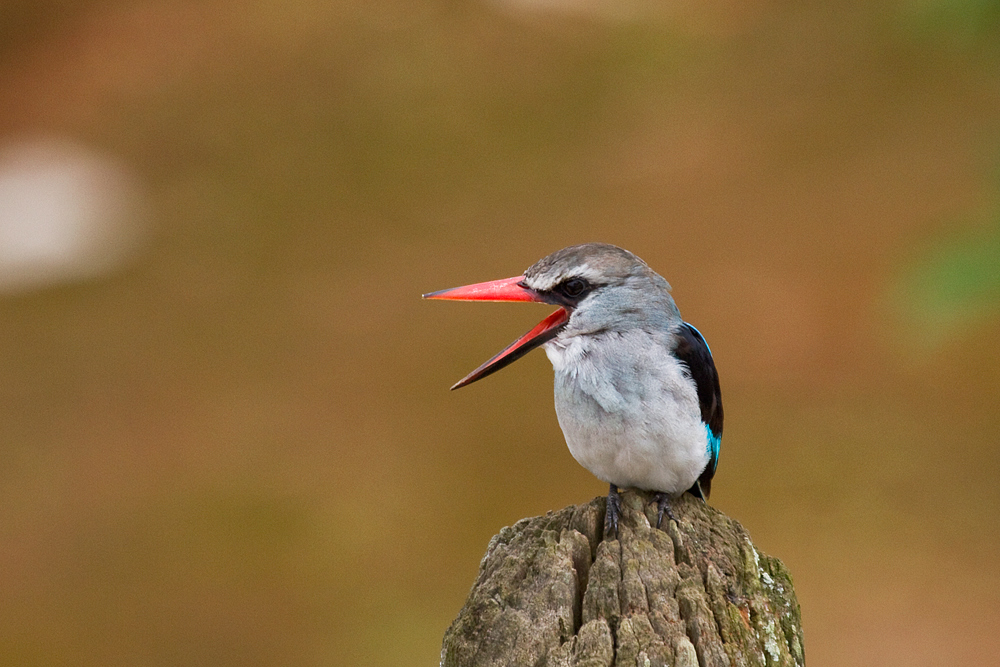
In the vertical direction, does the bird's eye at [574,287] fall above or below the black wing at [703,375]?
above

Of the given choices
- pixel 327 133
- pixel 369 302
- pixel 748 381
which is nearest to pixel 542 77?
pixel 327 133

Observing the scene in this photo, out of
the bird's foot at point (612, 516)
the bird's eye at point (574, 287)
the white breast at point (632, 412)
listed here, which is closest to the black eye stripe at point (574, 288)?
the bird's eye at point (574, 287)

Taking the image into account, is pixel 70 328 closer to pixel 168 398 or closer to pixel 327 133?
pixel 168 398

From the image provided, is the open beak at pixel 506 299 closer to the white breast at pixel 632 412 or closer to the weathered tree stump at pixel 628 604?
the white breast at pixel 632 412

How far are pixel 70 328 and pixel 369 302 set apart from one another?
3.22 meters

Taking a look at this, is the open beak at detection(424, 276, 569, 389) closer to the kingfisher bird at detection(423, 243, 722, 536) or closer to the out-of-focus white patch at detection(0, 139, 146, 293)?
the kingfisher bird at detection(423, 243, 722, 536)

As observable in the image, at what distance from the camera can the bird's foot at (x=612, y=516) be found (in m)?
2.94

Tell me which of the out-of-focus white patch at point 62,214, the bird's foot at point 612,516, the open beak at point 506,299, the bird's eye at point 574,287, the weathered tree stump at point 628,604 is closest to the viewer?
the weathered tree stump at point 628,604

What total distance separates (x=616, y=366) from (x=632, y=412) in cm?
18

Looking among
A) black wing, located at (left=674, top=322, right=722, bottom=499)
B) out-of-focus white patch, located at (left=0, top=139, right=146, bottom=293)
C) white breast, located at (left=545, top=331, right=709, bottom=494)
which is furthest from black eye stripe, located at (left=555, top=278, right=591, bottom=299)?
out-of-focus white patch, located at (left=0, top=139, right=146, bottom=293)

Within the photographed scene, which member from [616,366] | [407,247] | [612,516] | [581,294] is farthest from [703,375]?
[407,247]

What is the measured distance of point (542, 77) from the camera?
12258 millimetres

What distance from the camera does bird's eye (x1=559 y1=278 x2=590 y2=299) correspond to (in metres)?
3.69

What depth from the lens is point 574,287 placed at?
3709 millimetres
